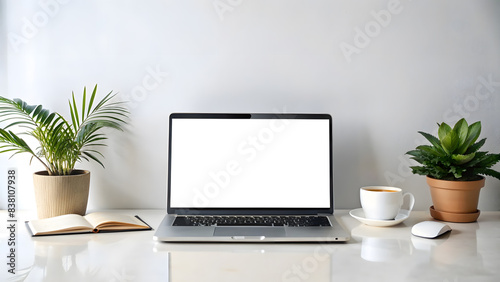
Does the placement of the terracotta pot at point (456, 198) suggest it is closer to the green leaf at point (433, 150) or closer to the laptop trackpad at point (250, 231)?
the green leaf at point (433, 150)

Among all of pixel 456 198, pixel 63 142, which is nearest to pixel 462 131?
pixel 456 198

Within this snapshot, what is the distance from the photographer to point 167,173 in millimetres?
1450

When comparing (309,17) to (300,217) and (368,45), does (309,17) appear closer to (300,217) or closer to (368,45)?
(368,45)

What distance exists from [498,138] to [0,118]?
5.26ft

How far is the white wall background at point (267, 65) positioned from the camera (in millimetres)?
1415

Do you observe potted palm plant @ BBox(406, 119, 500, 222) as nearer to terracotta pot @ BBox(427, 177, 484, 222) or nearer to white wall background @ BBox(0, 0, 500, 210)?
terracotta pot @ BBox(427, 177, 484, 222)

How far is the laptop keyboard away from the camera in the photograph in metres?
1.20

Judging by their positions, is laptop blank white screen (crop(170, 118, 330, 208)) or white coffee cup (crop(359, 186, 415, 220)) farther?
laptop blank white screen (crop(170, 118, 330, 208))

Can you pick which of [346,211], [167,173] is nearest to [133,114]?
[167,173]

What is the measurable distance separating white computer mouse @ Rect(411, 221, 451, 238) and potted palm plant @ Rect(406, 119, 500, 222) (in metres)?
0.14

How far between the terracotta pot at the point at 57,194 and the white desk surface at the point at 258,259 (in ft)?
0.30

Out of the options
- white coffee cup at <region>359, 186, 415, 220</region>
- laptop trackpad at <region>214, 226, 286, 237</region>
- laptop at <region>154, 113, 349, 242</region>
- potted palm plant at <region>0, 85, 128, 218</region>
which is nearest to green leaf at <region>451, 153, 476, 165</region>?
white coffee cup at <region>359, 186, 415, 220</region>

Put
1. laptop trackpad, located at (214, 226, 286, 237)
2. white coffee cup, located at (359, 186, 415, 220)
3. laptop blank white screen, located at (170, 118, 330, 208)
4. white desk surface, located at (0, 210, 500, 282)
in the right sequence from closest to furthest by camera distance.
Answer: white desk surface, located at (0, 210, 500, 282)
laptop trackpad, located at (214, 226, 286, 237)
white coffee cup, located at (359, 186, 415, 220)
laptop blank white screen, located at (170, 118, 330, 208)

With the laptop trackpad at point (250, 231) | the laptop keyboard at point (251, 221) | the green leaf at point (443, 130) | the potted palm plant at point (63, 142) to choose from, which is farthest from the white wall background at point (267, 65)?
the laptop trackpad at point (250, 231)
